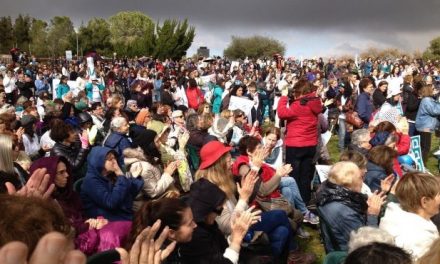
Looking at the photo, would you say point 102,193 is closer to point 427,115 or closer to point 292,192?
point 292,192

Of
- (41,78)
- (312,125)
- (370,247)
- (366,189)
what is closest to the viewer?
(370,247)

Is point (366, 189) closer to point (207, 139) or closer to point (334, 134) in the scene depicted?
point (207, 139)

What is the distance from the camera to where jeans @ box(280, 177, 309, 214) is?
20.9 ft

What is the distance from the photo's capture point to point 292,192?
6426 millimetres

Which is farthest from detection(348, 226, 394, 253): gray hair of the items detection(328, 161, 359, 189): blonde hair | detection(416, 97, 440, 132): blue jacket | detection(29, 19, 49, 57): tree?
detection(29, 19, 49, 57): tree

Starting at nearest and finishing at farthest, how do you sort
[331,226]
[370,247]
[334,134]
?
[370,247]
[331,226]
[334,134]

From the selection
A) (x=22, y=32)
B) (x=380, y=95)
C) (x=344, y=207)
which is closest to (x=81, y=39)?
(x=22, y=32)

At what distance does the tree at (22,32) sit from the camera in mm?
66250

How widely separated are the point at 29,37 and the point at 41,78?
5414 centimetres

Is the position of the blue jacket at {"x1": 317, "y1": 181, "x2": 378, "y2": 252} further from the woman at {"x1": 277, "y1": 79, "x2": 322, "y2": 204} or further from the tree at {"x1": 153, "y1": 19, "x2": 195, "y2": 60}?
the tree at {"x1": 153, "y1": 19, "x2": 195, "y2": 60}

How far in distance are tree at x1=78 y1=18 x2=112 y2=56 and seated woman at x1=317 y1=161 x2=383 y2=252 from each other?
63.6 meters

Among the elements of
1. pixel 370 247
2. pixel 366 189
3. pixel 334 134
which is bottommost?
pixel 334 134

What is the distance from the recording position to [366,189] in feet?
17.2

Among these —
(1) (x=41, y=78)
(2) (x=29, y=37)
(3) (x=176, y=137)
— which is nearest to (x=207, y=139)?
(3) (x=176, y=137)
